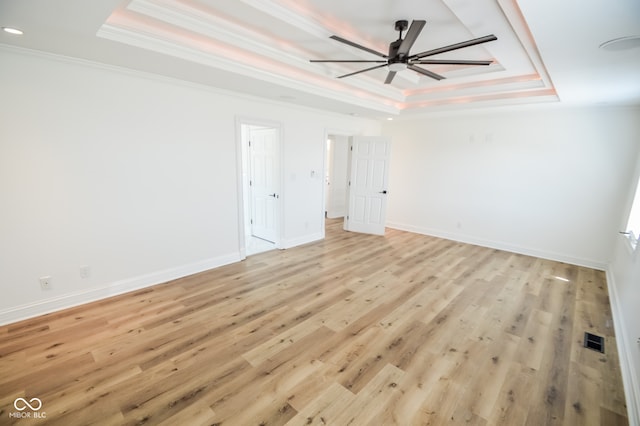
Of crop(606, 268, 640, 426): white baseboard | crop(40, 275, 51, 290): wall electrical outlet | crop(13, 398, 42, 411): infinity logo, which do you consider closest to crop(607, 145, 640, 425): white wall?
crop(606, 268, 640, 426): white baseboard

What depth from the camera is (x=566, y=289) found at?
3715 mm

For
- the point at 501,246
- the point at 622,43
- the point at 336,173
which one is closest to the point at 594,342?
the point at 622,43

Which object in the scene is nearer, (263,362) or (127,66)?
(263,362)

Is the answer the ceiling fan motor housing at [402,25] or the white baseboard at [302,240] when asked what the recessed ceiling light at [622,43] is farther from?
the white baseboard at [302,240]

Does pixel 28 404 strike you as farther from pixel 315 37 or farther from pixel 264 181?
pixel 264 181

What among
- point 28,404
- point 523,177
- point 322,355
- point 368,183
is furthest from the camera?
point 368,183

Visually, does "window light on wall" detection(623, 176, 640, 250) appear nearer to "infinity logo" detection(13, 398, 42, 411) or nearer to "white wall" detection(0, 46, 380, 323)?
"white wall" detection(0, 46, 380, 323)

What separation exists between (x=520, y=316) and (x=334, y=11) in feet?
12.0

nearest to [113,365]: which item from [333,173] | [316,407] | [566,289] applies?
[316,407]

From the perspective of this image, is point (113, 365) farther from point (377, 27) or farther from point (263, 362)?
point (377, 27)

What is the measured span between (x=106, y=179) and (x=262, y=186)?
261 centimetres

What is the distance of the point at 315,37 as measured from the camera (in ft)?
9.22

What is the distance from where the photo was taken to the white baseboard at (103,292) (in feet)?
8.73

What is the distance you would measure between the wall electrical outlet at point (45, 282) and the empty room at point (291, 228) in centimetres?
2
